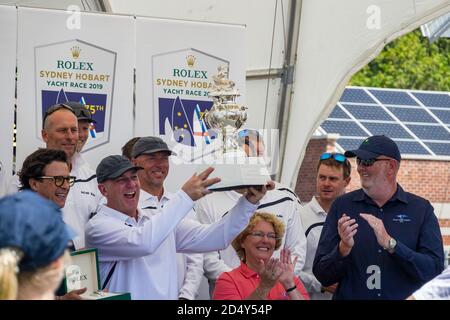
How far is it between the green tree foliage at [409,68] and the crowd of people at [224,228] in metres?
32.7

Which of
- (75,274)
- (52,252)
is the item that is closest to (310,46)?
(75,274)

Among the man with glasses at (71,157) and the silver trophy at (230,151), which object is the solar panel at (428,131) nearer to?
the man with glasses at (71,157)

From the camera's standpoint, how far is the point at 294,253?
21.1 ft

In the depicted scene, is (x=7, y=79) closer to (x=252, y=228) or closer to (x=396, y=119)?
(x=252, y=228)

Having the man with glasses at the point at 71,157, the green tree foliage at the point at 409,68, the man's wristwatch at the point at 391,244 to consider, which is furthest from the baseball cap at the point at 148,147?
the green tree foliage at the point at 409,68

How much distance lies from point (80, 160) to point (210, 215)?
2.99 ft

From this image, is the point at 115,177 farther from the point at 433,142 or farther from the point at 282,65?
the point at 433,142

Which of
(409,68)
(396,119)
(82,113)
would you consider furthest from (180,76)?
(409,68)

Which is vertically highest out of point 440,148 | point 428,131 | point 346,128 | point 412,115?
point 412,115

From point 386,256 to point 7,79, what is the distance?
276 centimetres

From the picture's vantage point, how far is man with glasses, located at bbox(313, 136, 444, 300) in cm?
562

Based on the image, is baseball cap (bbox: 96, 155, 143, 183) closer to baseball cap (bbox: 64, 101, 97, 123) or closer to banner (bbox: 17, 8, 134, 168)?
baseball cap (bbox: 64, 101, 97, 123)

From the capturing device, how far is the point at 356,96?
23781 millimetres

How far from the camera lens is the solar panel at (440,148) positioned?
2380 cm
